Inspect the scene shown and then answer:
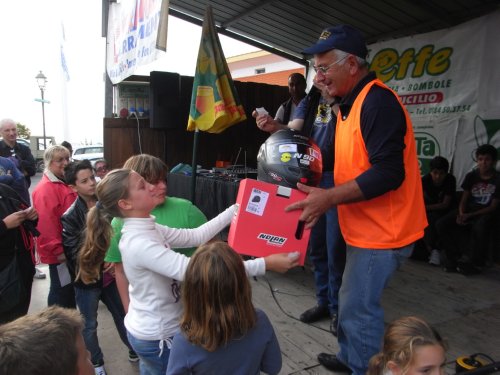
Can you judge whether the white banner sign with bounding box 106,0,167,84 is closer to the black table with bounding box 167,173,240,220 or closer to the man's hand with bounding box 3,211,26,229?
the man's hand with bounding box 3,211,26,229

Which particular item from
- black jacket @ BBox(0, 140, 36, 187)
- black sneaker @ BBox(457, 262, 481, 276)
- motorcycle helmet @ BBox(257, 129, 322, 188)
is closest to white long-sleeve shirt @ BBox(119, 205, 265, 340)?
motorcycle helmet @ BBox(257, 129, 322, 188)

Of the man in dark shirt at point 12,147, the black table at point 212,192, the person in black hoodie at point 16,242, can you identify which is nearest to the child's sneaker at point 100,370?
the person in black hoodie at point 16,242

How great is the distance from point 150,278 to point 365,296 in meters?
1.01

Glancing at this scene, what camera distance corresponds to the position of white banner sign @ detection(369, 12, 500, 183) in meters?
5.16

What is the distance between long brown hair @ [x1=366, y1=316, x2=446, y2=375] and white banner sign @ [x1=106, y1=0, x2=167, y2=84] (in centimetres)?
249

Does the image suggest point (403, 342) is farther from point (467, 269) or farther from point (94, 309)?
point (467, 269)

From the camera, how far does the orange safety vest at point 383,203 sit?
173 cm

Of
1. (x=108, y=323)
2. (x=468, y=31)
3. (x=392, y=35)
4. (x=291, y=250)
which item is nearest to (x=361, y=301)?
(x=291, y=250)

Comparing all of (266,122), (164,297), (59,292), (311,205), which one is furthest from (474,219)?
(59,292)

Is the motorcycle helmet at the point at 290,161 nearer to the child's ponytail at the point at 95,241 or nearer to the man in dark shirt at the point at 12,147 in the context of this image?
the child's ponytail at the point at 95,241

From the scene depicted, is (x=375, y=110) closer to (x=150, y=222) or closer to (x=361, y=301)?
(x=361, y=301)

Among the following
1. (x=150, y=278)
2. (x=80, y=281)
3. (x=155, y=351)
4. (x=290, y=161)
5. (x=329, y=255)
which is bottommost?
(x=80, y=281)

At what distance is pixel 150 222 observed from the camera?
1.70m

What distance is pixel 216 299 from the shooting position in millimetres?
1328
